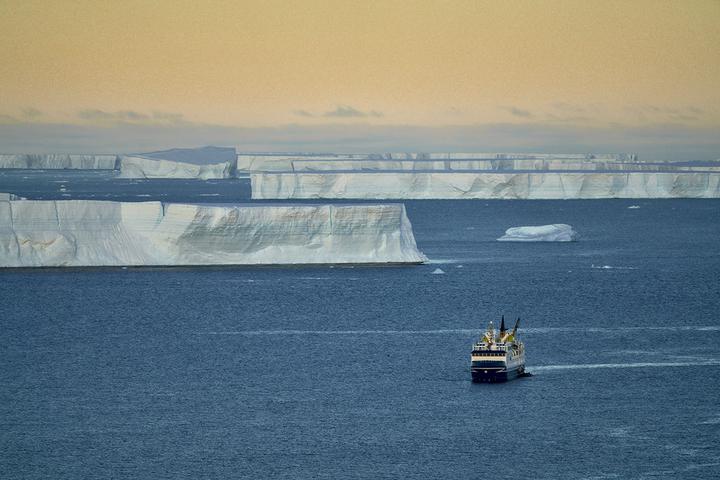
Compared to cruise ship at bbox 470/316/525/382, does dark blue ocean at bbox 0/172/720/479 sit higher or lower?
lower

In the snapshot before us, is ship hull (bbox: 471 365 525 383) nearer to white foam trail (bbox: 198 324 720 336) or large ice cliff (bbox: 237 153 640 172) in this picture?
white foam trail (bbox: 198 324 720 336)

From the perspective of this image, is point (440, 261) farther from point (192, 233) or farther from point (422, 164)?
point (422, 164)

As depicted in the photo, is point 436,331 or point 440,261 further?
point 440,261

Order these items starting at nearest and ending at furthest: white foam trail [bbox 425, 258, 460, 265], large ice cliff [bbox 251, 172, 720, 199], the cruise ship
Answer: the cruise ship
white foam trail [bbox 425, 258, 460, 265]
large ice cliff [bbox 251, 172, 720, 199]

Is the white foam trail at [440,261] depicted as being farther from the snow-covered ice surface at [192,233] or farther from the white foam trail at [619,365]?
the white foam trail at [619,365]

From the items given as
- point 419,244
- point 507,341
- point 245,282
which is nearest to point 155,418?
point 507,341

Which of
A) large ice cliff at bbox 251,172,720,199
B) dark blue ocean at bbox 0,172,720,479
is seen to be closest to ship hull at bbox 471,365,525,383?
dark blue ocean at bbox 0,172,720,479

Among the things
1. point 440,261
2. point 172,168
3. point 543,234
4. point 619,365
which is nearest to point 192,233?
point 440,261
